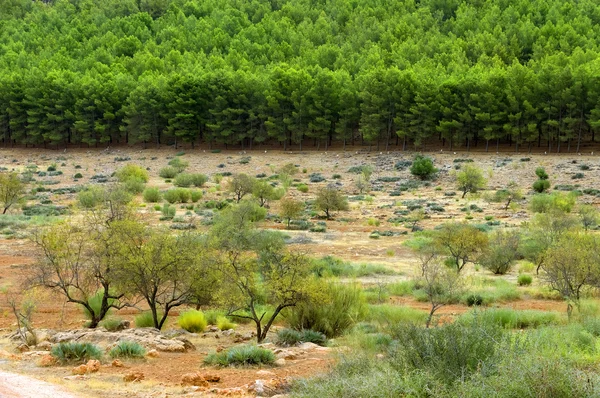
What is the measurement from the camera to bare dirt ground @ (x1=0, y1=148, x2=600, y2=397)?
44.7 feet

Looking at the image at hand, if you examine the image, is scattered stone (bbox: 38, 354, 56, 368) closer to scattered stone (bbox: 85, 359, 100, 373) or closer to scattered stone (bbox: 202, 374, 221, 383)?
scattered stone (bbox: 85, 359, 100, 373)

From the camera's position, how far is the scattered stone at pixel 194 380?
12473 mm

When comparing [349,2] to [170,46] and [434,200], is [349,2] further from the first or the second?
[434,200]

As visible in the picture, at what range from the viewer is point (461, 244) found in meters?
29.6

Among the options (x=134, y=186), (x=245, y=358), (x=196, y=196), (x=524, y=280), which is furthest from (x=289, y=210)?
(x=245, y=358)

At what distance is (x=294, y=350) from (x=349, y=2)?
5153 inches

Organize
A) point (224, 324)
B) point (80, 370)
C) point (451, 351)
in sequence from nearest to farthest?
1. point (451, 351)
2. point (80, 370)
3. point (224, 324)

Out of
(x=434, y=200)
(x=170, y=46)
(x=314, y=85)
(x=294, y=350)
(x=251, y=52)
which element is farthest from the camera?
(x=170, y=46)

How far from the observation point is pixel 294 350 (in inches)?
607

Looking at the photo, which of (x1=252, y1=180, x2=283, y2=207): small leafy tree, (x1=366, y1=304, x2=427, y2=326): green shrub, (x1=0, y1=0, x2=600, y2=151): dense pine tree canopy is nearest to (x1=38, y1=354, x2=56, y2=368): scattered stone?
(x1=366, y1=304, x2=427, y2=326): green shrub

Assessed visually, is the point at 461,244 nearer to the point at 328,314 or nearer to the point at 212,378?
the point at 328,314

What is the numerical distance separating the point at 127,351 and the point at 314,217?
30852 millimetres

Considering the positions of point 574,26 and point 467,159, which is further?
point 574,26

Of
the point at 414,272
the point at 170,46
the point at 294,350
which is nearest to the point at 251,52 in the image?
the point at 170,46
